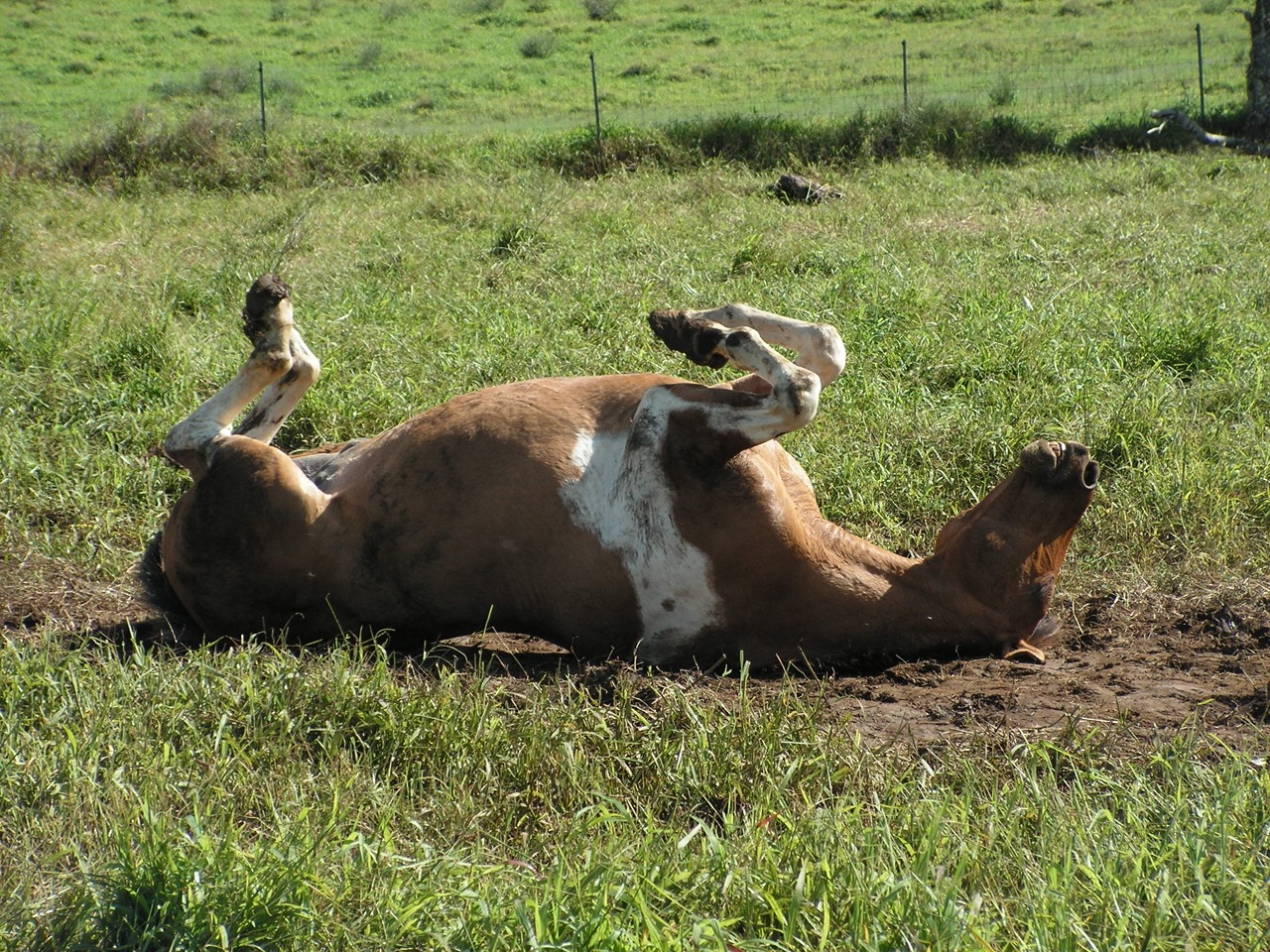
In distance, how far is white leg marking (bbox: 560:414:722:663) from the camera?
12.2 feet

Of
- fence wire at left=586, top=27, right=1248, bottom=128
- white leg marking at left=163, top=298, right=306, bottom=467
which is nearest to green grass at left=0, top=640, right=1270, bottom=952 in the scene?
white leg marking at left=163, top=298, right=306, bottom=467

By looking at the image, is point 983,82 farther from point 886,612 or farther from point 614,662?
point 614,662

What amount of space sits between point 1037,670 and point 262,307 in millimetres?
2969

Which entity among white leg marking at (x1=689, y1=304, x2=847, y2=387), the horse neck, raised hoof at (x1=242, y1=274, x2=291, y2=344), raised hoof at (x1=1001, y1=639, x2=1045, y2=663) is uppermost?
raised hoof at (x1=242, y1=274, x2=291, y2=344)

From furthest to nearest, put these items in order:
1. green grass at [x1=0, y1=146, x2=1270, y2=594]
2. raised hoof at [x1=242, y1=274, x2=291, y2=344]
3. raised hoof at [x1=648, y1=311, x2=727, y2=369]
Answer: green grass at [x1=0, y1=146, x2=1270, y2=594] < raised hoof at [x1=242, y1=274, x2=291, y2=344] < raised hoof at [x1=648, y1=311, x2=727, y2=369]

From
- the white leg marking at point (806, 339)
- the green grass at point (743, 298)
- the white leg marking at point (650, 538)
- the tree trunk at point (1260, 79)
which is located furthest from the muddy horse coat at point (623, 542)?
the tree trunk at point (1260, 79)

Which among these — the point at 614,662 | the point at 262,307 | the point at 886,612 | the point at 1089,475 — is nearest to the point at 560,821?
the point at 614,662

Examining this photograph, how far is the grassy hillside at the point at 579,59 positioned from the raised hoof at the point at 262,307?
10.5m

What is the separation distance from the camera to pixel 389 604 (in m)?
3.89

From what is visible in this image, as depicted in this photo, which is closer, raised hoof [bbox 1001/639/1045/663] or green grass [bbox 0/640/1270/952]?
green grass [bbox 0/640/1270/952]

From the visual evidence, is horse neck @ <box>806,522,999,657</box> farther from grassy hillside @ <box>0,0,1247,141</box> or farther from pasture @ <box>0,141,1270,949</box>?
grassy hillside @ <box>0,0,1247,141</box>

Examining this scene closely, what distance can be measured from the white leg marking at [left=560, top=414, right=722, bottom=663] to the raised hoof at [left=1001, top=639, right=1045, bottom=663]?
92cm

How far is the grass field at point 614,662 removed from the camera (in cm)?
233

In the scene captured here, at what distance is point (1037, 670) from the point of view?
3.71m
